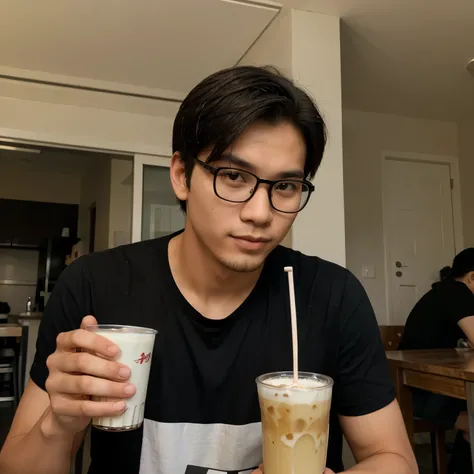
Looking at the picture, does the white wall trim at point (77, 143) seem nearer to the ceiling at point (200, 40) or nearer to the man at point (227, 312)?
the ceiling at point (200, 40)

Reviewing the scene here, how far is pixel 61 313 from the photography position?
1006 mm

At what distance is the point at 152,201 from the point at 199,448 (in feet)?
9.20

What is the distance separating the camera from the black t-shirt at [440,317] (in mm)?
2629

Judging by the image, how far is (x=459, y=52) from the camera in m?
3.14

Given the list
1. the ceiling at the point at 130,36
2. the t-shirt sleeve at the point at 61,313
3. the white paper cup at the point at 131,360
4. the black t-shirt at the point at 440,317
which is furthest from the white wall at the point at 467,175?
the white paper cup at the point at 131,360

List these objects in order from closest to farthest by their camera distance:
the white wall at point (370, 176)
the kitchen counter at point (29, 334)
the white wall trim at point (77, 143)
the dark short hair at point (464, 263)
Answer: the dark short hair at point (464, 263) < the white wall trim at point (77, 143) < the white wall at point (370, 176) < the kitchen counter at point (29, 334)

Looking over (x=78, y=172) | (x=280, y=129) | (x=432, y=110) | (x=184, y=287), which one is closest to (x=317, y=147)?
(x=280, y=129)

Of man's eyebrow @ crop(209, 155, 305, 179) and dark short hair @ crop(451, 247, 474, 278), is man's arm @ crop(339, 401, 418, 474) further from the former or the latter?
dark short hair @ crop(451, 247, 474, 278)

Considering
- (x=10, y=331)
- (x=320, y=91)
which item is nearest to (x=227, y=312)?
(x=320, y=91)

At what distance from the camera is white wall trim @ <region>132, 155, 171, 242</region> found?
3.45 metres

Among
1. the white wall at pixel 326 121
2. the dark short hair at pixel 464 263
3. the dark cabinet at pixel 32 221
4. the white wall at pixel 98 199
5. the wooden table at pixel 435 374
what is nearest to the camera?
the wooden table at pixel 435 374

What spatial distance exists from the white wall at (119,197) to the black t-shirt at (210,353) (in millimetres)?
3647

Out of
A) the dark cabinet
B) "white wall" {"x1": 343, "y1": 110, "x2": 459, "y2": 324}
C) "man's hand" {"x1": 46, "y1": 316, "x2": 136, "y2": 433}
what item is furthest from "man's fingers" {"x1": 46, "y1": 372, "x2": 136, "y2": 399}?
the dark cabinet

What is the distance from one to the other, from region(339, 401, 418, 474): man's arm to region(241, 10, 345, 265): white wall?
151 centimetres
